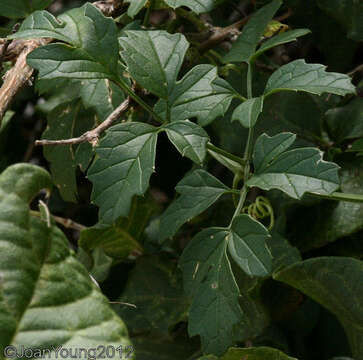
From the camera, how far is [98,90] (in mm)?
1182

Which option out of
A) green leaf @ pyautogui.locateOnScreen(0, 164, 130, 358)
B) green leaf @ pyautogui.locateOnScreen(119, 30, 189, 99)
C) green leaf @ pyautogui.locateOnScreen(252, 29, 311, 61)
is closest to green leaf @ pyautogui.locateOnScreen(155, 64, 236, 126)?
green leaf @ pyautogui.locateOnScreen(119, 30, 189, 99)

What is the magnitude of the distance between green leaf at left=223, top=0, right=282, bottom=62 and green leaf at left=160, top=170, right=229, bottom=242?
0.81 feet

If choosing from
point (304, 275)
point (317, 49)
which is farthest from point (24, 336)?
point (317, 49)

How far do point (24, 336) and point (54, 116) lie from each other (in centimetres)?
68

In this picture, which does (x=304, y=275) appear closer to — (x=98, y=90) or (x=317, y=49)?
(x=98, y=90)

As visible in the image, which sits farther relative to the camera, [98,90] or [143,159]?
[98,90]

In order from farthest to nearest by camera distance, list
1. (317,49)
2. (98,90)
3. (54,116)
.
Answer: (317,49)
(54,116)
(98,90)

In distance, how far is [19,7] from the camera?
1215 millimetres

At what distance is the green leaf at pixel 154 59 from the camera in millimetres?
943

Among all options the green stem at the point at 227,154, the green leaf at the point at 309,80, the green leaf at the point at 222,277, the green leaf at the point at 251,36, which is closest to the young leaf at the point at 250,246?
the green leaf at the point at 222,277

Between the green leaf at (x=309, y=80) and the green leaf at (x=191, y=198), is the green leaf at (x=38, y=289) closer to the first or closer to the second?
the green leaf at (x=191, y=198)

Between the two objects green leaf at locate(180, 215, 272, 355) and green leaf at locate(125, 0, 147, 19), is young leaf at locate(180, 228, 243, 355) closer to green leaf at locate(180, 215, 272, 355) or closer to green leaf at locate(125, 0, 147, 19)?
green leaf at locate(180, 215, 272, 355)

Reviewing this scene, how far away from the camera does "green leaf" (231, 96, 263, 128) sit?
938 millimetres

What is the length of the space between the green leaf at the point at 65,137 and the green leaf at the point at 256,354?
446 millimetres
